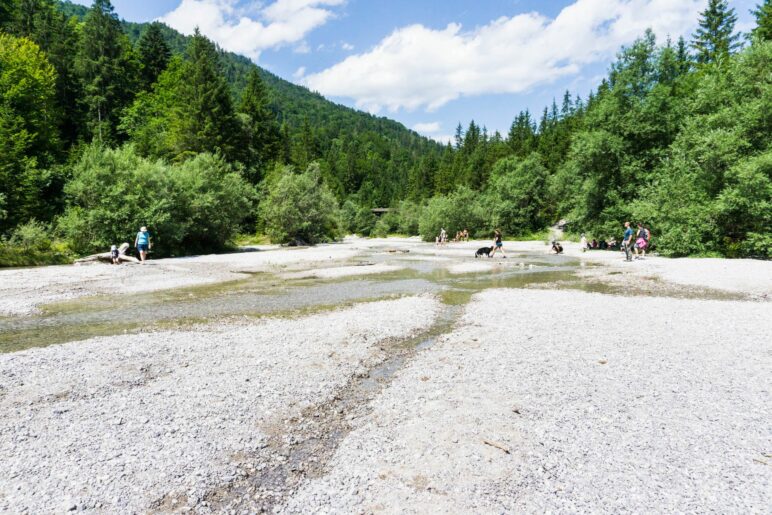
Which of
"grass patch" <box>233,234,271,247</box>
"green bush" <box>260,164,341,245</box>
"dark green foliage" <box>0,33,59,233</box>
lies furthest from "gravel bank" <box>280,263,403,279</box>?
"grass patch" <box>233,234,271,247</box>

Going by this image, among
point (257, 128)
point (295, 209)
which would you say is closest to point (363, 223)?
point (257, 128)

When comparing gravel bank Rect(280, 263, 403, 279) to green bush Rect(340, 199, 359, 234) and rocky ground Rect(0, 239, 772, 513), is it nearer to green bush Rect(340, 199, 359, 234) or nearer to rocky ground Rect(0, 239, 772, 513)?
rocky ground Rect(0, 239, 772, 513)

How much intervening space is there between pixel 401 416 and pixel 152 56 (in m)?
87.0

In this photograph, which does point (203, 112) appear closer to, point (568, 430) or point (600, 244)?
point (600, 244)

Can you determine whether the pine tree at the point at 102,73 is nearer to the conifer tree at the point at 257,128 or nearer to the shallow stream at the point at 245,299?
the conifer tree at the point at 257,128

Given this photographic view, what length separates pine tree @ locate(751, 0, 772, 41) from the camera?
41.2 meters

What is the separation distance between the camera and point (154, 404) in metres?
7.08

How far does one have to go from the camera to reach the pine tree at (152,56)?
230 ft

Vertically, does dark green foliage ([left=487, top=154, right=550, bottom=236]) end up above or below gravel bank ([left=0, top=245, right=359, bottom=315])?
above

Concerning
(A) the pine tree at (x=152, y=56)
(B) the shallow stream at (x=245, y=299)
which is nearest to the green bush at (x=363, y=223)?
(A) the pine tree at (x=152, y=56)

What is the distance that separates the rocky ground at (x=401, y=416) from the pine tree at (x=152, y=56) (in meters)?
75.6

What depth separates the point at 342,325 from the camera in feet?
40.4

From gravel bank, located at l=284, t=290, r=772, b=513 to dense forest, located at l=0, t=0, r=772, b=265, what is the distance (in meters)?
24.4

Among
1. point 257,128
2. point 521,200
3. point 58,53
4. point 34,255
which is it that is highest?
point 58,53
